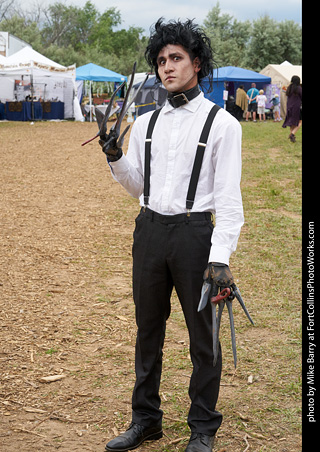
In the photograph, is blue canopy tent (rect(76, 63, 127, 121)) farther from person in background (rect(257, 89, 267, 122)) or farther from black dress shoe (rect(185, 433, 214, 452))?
black dress shoe (rect(185, 433, 214, 452))

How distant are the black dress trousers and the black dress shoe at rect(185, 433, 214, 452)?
3 centimetres

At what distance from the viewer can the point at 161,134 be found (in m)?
3.05

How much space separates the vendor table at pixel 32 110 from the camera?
3054cm

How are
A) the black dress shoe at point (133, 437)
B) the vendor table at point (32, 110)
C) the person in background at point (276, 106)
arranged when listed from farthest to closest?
the person in background at point (276, 106)
the vendor table at point (32, 110)
the black dress shoe at point (133, 437)

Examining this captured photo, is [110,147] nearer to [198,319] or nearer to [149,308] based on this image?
[149,308]

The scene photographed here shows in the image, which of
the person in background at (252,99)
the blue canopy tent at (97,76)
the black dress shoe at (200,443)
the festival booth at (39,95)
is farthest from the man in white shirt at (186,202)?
the blue canopy tent at (97,76)

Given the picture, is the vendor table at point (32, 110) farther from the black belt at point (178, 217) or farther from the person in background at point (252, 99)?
the black belt at point (178, 217)

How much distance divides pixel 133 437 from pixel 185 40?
209cm

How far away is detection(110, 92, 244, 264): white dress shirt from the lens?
2898 millimetres

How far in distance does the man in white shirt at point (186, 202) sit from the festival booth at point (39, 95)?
26868mm

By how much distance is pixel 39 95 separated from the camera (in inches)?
1257

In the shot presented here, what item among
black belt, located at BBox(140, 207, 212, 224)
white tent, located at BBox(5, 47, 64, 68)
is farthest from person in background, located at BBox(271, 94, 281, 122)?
black belt, located at BBox(140, 207, 212, 224)

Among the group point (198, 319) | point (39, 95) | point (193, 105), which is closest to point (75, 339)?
point (198, 319)

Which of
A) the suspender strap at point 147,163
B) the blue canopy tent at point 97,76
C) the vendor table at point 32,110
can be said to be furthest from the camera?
the blue canopy tent at point 97,76
